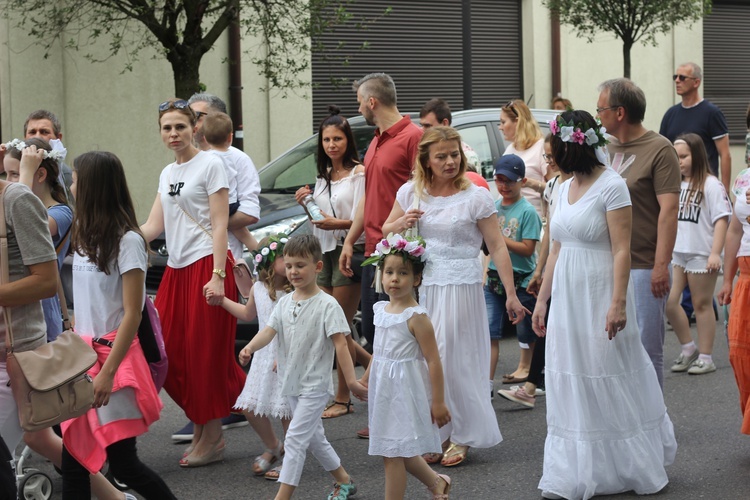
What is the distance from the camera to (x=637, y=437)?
5.61 m

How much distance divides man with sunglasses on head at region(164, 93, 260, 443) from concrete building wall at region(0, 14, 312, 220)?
922 cm

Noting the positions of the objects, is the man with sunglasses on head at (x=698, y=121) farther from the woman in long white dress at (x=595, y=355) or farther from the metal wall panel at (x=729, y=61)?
the metal wall panel at (x=729, y=61)

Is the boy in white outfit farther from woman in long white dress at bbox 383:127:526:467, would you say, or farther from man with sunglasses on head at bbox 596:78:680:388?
man with sunglasses on head at bbox 596:78:680:388

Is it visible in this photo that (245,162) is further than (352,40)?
No

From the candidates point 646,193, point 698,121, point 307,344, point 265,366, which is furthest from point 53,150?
point 698,121

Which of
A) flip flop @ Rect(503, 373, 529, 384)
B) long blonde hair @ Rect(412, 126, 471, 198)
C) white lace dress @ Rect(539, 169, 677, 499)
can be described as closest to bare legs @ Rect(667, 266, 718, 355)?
flip flop @ Rect(503, 373, 529, 384)

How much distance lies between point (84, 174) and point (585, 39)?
1824cm

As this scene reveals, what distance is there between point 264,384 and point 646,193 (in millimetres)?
2341

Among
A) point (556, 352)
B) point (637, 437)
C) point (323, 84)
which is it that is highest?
point (323, 84)

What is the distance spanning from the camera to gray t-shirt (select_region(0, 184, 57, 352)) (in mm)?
4152

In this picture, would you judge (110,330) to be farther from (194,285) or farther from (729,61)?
(729,61)

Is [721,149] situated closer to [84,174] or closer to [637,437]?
[637,437]

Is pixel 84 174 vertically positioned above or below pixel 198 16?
below

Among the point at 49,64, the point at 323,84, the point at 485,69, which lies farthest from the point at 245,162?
the point at 485,69
